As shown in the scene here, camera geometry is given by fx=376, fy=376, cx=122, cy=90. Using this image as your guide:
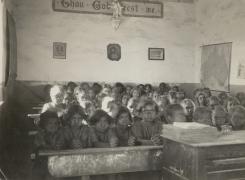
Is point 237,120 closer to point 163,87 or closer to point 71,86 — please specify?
point 163,87

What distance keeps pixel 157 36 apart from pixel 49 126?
23.2 feet

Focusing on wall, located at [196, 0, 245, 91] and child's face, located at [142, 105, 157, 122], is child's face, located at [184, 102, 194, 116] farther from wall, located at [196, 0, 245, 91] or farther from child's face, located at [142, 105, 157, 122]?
wall, located at [196, 0, 245, 91]

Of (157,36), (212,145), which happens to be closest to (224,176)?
(212,145)

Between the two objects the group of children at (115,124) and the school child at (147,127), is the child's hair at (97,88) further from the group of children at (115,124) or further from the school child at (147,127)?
the school child at (147,127)

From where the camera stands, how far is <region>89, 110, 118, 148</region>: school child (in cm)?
438

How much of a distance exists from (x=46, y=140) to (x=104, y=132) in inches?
28.4

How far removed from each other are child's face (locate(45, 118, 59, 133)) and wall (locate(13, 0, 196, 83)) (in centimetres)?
556

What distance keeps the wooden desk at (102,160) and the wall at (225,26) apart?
5.95 meters

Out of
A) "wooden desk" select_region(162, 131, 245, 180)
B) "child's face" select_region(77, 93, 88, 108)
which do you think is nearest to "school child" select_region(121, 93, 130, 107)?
"child's face" select_region(77, 93, 88, 108)

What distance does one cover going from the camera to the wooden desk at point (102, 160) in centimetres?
343

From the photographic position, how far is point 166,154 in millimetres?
3439

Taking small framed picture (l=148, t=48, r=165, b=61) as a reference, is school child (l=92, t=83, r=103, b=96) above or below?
below

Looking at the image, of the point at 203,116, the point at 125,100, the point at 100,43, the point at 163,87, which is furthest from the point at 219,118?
the point at 100,43

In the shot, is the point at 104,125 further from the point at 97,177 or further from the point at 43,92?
the point at 43,92
